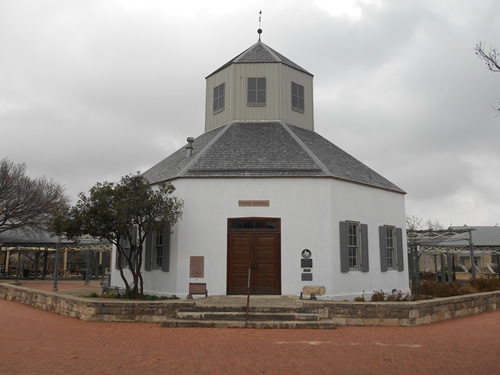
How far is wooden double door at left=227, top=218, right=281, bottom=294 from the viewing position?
1391 centimetres

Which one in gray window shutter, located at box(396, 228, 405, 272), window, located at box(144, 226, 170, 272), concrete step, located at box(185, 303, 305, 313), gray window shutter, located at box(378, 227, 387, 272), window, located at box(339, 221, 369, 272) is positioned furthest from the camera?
gray window shutter, located at box(396, 228, 405, 272)

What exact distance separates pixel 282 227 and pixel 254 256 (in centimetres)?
132

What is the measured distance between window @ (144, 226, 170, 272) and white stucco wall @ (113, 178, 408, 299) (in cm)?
28

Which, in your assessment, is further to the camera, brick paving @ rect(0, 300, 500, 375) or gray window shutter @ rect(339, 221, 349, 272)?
gray window shutter @ rect(339, 221, 349, 272)

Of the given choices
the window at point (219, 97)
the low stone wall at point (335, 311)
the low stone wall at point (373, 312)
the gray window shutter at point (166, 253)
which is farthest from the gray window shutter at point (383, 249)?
the window at point (219, 97)

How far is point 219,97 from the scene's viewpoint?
1920 centimetres

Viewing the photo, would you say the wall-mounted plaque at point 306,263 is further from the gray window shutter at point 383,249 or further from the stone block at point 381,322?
the gray window shutter at point 383,249

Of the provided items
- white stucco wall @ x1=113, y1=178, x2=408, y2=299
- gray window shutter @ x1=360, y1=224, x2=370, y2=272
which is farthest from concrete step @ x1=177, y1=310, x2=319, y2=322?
gray window shutter @ x1=360, y1=224, x2=370, y2=272

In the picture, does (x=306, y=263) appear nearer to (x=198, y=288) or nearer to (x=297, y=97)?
(x=198, y=288)

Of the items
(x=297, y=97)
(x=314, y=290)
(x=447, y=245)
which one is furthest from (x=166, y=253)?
→ (x=447, y=245)

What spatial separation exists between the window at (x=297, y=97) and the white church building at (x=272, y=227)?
2948 millimetres

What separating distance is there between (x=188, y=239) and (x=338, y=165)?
6.12 metres

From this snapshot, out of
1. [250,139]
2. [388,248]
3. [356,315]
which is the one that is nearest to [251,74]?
[250,139]

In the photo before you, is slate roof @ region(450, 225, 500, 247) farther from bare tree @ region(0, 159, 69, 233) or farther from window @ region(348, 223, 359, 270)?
bare tree @ region(0, 159, 69, 233)
